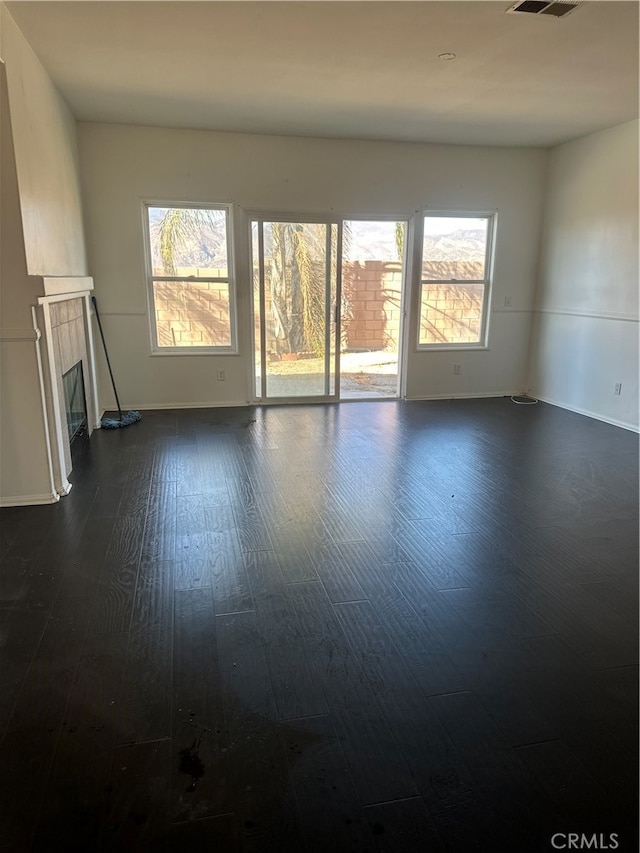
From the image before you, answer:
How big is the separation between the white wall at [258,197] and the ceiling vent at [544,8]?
2951 millimetres

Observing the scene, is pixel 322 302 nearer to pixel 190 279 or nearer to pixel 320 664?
pixel 190 279

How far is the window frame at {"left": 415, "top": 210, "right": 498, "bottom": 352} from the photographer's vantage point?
607cm

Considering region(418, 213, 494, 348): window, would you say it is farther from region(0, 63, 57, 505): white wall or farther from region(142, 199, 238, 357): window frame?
region(0, 63, 57, 505): white wall

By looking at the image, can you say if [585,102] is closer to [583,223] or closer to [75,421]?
[583,223]

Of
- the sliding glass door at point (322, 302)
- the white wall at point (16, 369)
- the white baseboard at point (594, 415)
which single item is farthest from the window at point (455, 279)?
the white wall at point (16, 369)

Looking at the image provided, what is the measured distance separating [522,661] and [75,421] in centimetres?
388

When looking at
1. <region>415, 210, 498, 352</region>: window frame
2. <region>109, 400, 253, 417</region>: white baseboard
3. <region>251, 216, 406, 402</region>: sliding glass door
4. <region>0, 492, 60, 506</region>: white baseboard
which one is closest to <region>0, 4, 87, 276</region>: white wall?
<region>0, 492, 60, 506</region>: white baseboard

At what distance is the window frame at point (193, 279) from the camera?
5.48 metres

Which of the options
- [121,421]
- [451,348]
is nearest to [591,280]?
[451,348]

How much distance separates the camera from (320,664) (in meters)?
1.96

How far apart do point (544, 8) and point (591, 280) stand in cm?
332

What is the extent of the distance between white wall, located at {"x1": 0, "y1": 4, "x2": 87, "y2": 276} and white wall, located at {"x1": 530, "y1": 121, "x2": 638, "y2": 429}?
16.2 ft

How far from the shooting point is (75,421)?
14.8 feet

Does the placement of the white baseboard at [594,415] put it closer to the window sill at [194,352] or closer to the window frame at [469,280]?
the window frame at [469,280]
